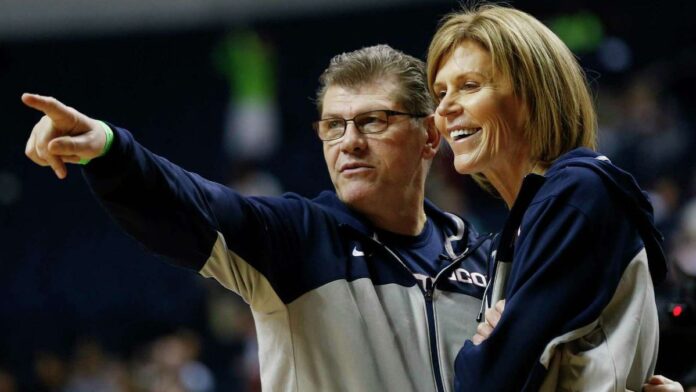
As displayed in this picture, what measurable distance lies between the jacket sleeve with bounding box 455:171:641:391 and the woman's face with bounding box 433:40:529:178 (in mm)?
285

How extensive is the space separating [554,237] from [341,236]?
83 centimetres

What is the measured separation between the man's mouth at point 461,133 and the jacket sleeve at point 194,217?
19.6 inches

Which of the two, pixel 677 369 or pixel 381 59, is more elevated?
pixel 381 59

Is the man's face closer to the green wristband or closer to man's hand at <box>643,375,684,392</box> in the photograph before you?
the green wristband

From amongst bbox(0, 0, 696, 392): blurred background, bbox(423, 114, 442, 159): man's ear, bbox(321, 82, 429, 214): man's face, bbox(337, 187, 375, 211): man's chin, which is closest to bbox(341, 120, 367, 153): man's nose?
bbox(321, 82, 429, 214): man's face

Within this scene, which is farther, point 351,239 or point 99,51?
point 99,51

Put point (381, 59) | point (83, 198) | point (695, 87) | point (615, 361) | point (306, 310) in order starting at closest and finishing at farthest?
point (615, 361), point (306, 310), point (381, 59), point (695, 87), point (83, 198)

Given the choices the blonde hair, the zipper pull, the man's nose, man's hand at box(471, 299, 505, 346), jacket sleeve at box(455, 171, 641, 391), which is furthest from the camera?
the man's nose

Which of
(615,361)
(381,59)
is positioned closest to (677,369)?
(615,361)

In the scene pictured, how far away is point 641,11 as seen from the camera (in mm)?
9016

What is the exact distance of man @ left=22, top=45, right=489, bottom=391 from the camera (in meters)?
2.36

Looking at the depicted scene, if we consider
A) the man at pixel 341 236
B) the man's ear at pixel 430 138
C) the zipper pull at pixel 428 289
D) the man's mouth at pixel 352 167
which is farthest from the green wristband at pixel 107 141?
the man's ear at pixel 430 138

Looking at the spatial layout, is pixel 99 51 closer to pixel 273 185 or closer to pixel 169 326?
pixel 273 185

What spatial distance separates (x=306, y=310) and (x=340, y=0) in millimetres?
7854
